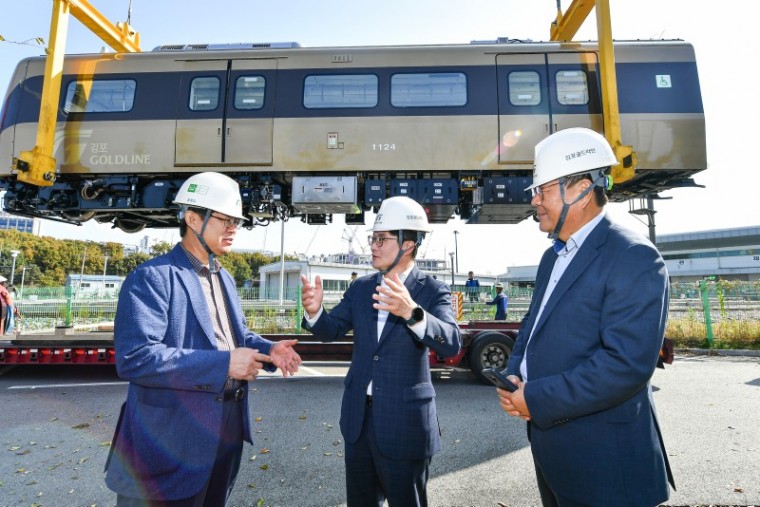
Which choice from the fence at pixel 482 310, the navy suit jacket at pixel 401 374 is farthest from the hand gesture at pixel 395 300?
the fence at pixel 482 310

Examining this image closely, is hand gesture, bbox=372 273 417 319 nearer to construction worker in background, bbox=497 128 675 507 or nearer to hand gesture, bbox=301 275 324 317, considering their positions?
construction worker in background, bbox=497 128 675 507

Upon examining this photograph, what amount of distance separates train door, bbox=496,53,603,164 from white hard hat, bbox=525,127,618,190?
Answer: 474 cm

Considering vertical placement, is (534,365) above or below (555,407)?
above

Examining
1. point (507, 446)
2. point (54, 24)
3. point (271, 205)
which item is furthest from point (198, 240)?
point (54, 24)

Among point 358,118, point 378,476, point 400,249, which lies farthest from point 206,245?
point 358,118

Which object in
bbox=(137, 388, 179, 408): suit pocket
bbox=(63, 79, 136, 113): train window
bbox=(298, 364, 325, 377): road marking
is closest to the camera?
bbox=(137, 388, 179, 408): suit pocket

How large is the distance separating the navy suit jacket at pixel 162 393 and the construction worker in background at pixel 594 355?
1370 millimetres

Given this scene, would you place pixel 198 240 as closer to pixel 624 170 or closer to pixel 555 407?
pixel 555 407

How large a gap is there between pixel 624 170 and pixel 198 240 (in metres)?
6.32

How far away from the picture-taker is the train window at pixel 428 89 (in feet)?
21.8

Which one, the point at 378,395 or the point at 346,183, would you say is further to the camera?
the point at 346,183

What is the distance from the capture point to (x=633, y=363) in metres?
1.50

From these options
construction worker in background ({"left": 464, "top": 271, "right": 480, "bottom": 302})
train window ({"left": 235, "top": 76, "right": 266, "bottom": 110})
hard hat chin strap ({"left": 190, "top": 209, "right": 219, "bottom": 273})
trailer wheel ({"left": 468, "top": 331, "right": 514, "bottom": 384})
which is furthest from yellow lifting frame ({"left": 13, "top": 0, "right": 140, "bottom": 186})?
construction worker in background ({"left": 464, "top": 271, "right": 480, "bottom": 302})

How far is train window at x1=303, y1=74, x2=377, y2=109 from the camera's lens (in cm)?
668
